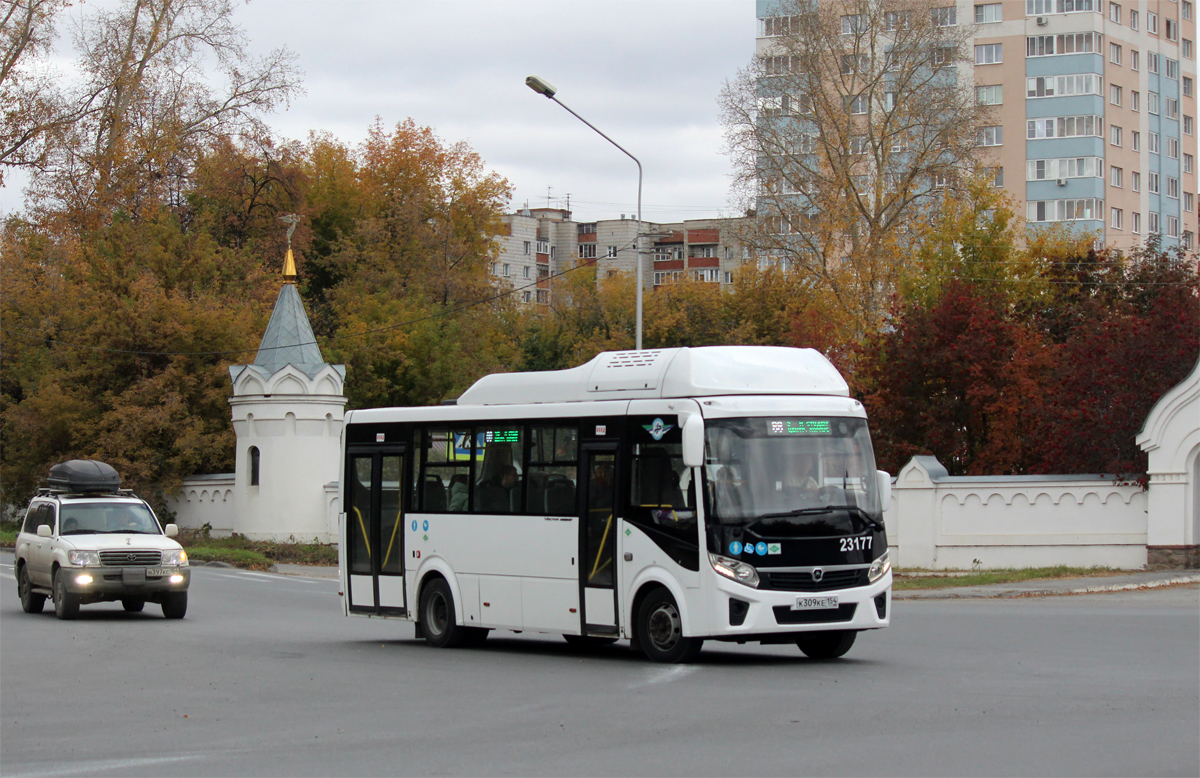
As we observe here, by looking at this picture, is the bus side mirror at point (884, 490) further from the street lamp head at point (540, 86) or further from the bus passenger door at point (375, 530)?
the street lamp head at point (540, 86)

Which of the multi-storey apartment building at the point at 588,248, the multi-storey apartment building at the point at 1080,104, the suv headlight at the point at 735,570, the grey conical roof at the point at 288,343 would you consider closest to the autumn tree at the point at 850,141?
the grey conical roof at the point at 288,343

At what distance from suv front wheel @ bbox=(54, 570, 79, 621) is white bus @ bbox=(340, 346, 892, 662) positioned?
19.9 feet

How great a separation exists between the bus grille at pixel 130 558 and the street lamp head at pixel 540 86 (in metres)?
14.2

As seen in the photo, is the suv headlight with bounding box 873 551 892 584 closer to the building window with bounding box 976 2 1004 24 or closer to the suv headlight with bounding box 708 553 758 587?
the suv headlight with bounding box 708 553 758 587

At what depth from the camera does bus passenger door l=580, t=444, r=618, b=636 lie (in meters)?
14.7

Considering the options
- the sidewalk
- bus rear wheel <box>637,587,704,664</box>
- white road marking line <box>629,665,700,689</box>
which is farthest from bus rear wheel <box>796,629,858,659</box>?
the sidewalk

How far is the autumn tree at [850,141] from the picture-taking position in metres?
52.0

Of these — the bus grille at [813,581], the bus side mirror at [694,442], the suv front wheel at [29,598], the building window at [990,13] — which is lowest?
the suv front wheel at [29,598]

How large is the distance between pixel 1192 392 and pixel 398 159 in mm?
52893

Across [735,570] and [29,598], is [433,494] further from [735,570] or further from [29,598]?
[29,598]

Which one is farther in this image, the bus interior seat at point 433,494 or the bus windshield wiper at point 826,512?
the bus interior seat at point 433,494

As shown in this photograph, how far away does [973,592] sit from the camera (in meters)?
25.0

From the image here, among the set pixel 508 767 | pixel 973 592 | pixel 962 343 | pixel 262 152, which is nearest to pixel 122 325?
pixel 262 152

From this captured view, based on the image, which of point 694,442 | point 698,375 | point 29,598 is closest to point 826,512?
point 694,442
